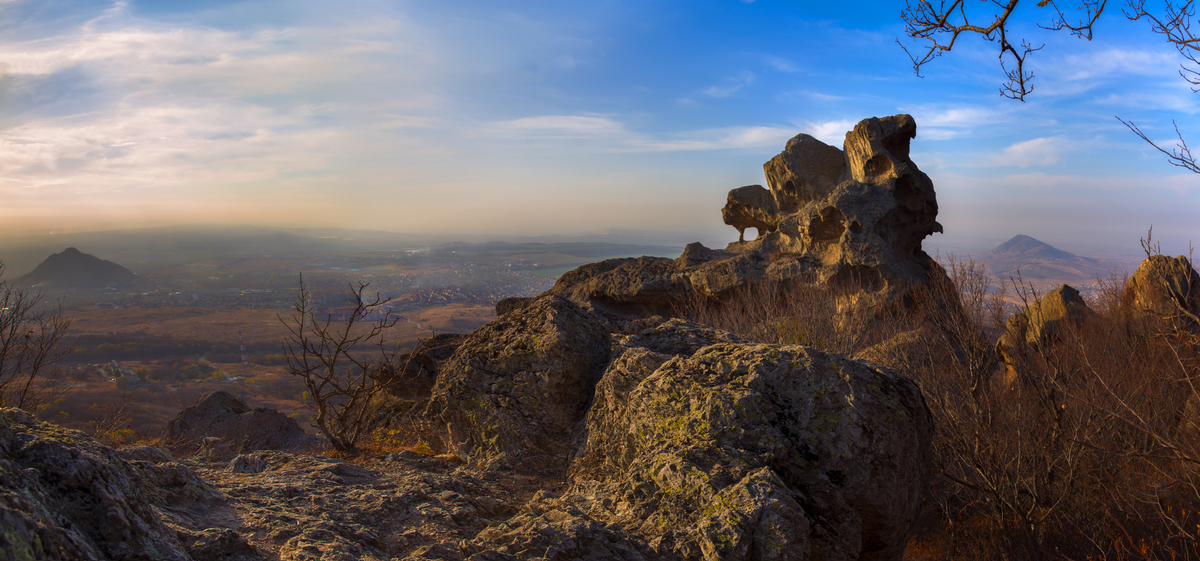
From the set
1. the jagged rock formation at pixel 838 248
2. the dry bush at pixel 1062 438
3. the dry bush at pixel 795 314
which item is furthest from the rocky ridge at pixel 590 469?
the jagged rock formation at pixel 838 248

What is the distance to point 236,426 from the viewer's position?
473 inches

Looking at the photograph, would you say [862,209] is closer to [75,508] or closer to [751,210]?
[751,210]

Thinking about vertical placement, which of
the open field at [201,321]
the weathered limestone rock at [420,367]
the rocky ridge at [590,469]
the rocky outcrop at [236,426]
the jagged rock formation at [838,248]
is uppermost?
the jagged rock formation at [838,248]

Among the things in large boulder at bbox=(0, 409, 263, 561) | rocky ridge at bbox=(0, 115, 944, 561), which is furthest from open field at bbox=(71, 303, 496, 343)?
large boulder at bbox=(0, 409, 263, 561)

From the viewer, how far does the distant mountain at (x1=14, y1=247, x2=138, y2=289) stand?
7425 cm

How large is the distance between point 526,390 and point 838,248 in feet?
68.1

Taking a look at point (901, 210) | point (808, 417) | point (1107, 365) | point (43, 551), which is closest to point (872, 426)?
point (808, 417)

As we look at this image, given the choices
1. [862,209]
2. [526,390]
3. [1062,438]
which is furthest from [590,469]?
[862,209]

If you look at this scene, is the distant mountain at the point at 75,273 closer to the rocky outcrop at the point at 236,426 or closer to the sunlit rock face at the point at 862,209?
the rocky outcrop at the point at 236,426

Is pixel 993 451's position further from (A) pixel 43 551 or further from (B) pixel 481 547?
(A) pixel 43 551

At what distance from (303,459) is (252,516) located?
5.74 feet

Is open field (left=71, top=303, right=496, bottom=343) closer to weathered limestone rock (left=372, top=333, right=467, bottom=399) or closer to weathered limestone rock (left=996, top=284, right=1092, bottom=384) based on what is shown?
weathered limestone rock (left=372, top=333, right=467, bottom=399)

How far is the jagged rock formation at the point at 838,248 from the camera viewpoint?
894 inches

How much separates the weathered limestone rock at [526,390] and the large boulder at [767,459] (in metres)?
0.98
